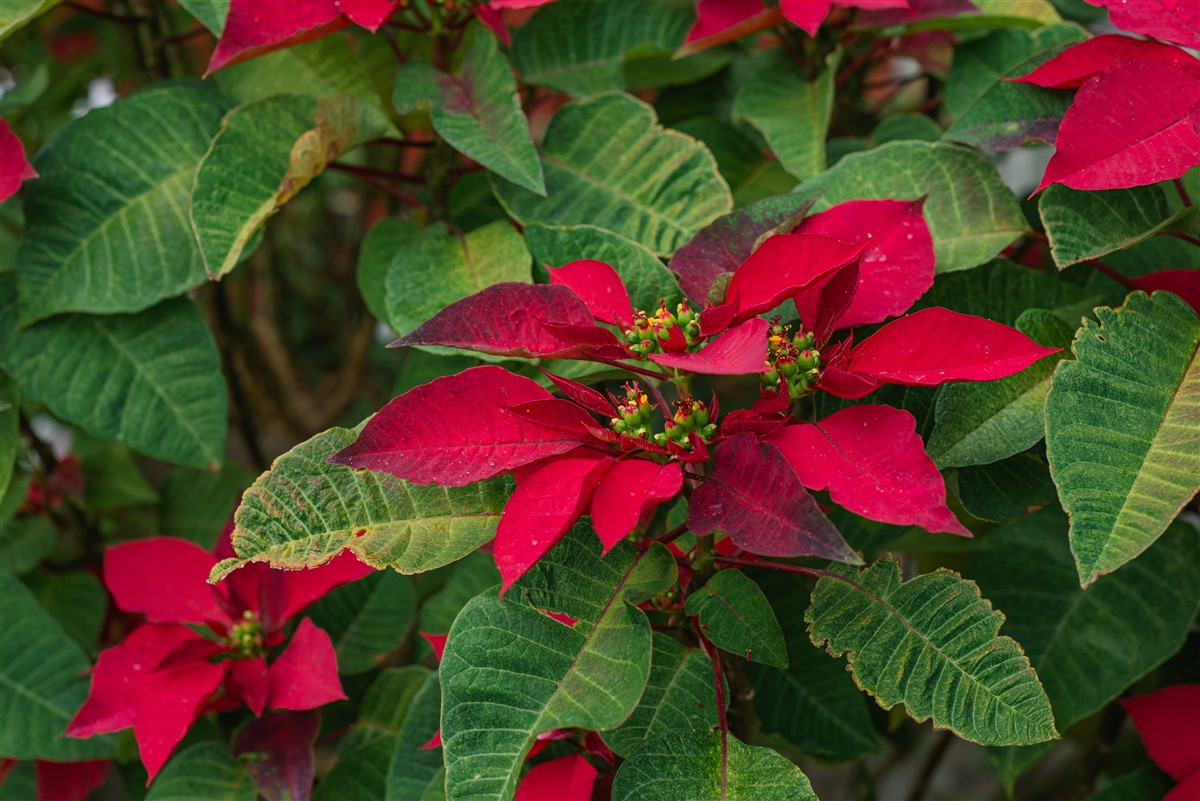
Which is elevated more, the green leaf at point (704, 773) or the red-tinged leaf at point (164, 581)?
the red-tinged leaf at point (164, 581)

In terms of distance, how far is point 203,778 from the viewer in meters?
0.79

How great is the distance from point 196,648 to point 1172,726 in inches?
27.6

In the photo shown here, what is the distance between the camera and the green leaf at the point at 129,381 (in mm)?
864

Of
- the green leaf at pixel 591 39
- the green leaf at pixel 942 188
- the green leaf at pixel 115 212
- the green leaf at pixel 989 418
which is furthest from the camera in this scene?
the green leaf at pixel 591 39

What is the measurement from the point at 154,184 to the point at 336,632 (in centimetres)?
39

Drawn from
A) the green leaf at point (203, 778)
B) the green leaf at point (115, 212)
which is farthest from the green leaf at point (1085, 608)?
the green leaf at point (115, 212)

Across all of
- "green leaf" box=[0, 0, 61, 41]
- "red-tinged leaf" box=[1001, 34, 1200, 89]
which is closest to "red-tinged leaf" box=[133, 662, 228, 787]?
"green leaf" box=[0, 0, 61, 41]

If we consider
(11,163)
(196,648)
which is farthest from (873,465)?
(11,163)

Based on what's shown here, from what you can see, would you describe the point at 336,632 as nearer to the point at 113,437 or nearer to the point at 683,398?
the point at 113,437

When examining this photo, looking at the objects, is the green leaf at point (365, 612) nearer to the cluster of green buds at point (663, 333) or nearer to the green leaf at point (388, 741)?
the green leaf at point (388, 741)

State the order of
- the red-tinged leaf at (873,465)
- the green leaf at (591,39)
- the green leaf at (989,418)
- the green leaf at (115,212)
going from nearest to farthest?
the red-tinged leaf at (873,465), the green leaf at (989,418), the green leaf at (115,212), the green leaf at (591,39)

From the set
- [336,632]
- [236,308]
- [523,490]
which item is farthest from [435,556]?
[236,308]

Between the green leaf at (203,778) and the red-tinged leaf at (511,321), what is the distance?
0.38 m

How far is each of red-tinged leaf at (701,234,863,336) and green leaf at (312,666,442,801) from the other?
1.14 feet
